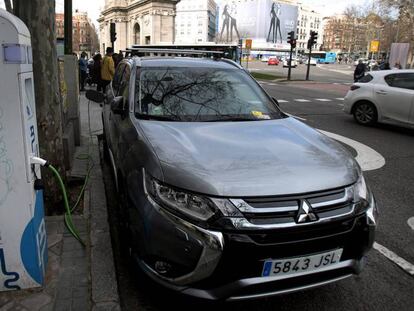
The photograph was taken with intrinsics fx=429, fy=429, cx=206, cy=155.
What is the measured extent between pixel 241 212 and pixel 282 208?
248 millimetres

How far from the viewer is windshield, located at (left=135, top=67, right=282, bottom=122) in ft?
12.5

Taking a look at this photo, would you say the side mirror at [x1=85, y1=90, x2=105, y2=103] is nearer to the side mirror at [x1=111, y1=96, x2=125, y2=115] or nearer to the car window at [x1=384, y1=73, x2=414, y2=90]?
the side mirror at [x1=111, y1=96, x2=125, y2=115]

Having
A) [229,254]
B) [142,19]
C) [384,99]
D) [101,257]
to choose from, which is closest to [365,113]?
[384,99]

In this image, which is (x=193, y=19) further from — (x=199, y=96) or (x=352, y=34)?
(x=199, y=96)

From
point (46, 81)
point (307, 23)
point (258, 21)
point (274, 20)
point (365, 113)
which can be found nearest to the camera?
point (46, 81)

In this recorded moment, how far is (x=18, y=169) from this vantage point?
269 centimetres

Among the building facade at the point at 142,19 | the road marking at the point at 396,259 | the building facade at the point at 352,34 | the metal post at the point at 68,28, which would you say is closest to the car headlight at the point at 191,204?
the road marking at the point at 396,259

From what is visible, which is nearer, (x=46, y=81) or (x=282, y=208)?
(x=282, y=208)

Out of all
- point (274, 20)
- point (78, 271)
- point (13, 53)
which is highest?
point (274, 20)

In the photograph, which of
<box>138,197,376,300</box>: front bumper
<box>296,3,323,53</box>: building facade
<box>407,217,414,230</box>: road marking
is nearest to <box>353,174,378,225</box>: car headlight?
<box>138,197,376,300</box>: front bumper

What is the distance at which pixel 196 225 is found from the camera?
2467 mm

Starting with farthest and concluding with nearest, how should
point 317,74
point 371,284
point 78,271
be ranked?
point 317,74, point 371,284, point 78,271

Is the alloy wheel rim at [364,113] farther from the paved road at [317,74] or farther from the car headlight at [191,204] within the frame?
the paved road at [317,74]

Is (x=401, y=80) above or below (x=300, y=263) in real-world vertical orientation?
above
